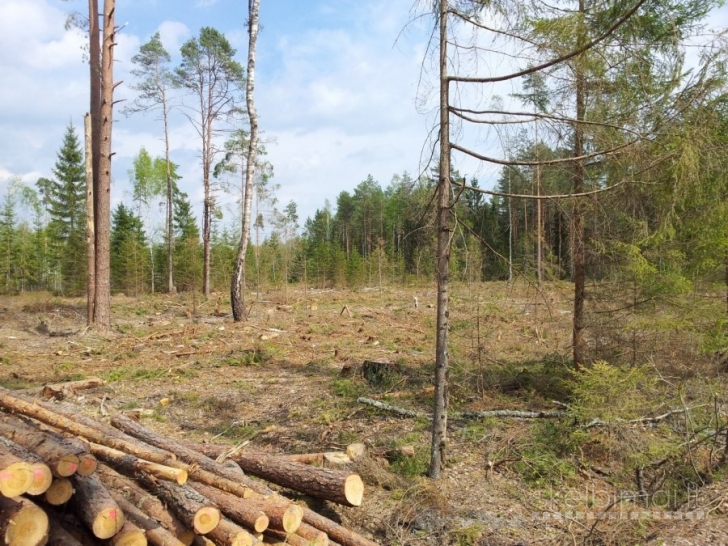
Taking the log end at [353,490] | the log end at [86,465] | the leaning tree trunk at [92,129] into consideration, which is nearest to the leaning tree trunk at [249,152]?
the leaning tree trunk at [92,129]

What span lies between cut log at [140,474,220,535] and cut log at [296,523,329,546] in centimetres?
59

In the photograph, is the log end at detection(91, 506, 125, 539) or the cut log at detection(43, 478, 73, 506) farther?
the cut log at detection(43, 478, 73, 506)

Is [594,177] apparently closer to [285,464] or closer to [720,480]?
[720,480]

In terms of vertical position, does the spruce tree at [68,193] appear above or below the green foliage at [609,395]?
above

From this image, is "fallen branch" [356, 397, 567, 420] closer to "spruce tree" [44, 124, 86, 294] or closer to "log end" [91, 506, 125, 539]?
"log end" [91, 506, 125, 539]

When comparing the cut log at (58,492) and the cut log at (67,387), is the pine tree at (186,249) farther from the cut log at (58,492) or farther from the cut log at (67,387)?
the cut log at (58,492)

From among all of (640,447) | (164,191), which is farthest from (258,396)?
(164,191)

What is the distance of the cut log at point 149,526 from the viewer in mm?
2809

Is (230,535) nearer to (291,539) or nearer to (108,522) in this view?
(291,539)

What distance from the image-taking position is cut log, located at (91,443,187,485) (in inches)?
125

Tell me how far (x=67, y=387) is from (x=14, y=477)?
17.3 feet

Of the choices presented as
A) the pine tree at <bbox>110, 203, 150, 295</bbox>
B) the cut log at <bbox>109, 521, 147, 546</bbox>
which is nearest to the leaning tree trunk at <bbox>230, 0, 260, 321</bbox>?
the cut log at <bbox>109, 521, 147, 546</bbox>

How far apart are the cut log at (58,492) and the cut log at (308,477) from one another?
1677 millimetres

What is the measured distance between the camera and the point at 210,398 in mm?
7070
